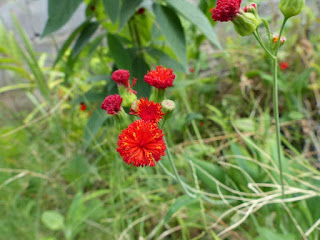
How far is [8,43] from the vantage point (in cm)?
150

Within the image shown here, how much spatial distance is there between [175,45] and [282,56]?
0.97 meters

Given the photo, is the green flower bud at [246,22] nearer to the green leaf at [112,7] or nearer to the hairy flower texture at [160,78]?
the hairy flower texture at [160,78]

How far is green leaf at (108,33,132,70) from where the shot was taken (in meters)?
0.82

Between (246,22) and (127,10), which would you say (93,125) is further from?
(246,22)

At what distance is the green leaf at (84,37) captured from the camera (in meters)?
0.86

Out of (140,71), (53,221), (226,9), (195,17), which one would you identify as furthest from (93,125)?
(226,9)

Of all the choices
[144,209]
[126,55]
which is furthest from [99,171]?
[126,55]

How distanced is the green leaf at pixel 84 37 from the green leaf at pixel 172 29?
227 mm

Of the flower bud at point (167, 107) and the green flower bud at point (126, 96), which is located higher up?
the green flower bud at point (126, 96)

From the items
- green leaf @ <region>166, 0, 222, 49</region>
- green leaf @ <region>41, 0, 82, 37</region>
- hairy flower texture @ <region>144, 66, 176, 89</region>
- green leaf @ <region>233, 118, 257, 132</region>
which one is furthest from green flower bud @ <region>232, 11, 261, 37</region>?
green leaf @ <region>233, 118, 257, 132</region>

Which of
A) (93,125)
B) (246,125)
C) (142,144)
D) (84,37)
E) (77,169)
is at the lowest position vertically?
(246,125)

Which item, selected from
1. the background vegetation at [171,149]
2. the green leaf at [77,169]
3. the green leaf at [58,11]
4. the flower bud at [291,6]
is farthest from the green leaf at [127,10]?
the green leaf at [77,169]

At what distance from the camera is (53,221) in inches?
34.8

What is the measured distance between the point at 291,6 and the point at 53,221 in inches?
34.0
